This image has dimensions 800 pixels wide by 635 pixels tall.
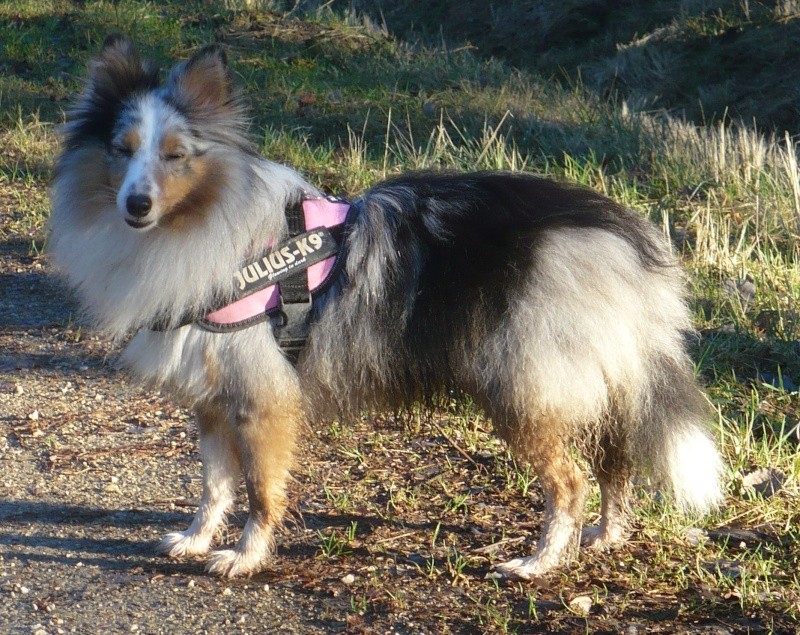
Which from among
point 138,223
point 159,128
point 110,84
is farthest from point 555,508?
point 110,84

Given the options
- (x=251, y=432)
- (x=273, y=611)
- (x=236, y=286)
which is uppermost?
(x=236, y=286)

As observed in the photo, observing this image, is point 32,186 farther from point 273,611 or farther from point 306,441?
point 273,611

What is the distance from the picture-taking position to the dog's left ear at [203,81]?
344cm

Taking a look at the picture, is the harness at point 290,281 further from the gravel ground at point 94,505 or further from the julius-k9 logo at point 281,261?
the gravel ground at point 94,505

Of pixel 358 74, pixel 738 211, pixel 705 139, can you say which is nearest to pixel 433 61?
pixel 358 74

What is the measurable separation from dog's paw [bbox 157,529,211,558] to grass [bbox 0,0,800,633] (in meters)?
0.46

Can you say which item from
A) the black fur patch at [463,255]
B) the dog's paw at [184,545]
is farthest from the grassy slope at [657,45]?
the dog's paw at [184,545]

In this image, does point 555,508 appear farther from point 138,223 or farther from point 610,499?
point 138,223

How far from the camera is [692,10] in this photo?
16.0m

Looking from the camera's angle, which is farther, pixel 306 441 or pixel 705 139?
pixel 705 139

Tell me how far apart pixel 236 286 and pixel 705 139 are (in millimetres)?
5478

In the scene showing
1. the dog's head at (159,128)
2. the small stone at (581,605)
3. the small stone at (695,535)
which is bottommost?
the small stone at (695,535)

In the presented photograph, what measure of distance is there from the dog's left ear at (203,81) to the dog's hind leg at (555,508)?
1676 millimetres

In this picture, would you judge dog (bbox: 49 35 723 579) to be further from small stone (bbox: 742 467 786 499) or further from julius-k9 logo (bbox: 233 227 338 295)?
small stone (bbox: 742 467 786 499)
